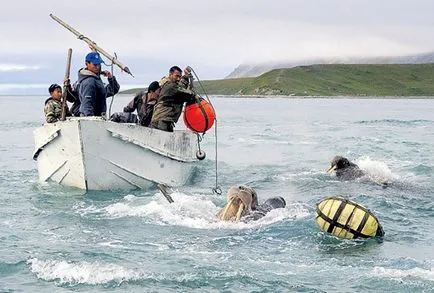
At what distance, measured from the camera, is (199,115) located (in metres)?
20.2

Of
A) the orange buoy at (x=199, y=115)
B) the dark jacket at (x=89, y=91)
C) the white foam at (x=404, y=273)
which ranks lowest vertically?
the white foam at (x=404, y=273)

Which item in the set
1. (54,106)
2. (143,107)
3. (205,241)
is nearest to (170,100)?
(143,107)

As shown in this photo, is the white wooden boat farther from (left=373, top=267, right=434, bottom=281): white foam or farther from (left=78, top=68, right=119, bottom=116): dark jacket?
(left=373, top=267, right=434, bottom=281): white foam

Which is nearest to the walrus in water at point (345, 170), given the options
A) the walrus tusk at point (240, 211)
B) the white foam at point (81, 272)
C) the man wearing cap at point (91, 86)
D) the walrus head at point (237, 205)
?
the walrus head at point (237, 205)

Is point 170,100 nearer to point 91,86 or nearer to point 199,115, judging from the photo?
point 199,115

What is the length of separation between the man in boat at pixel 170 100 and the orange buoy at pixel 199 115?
0.22m

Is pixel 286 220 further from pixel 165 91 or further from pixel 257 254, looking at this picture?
pixel 165 91

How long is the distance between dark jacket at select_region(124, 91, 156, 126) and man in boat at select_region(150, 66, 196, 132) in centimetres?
46

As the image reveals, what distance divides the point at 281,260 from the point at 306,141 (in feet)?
93.4

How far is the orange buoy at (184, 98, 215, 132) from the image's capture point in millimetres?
20094

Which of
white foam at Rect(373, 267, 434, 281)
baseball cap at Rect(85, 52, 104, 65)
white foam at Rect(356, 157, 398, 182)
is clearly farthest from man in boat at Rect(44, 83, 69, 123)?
white foam at Rect(373, 267, 434, 281)

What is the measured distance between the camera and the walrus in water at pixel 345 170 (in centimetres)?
2183

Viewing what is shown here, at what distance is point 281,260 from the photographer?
12.1m

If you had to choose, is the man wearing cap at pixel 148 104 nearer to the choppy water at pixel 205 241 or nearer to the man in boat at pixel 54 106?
the man in boat at pixel 54 106
